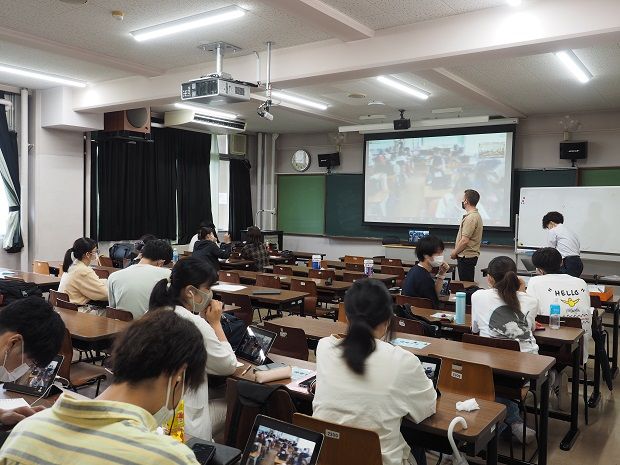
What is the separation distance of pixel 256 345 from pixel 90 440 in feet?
6.25

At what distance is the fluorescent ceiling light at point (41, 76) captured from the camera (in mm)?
6969

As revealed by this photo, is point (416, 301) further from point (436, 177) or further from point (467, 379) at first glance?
point (436, 177)

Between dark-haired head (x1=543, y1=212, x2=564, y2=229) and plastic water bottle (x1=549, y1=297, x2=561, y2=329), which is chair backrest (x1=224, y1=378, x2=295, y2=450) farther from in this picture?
dark-haired head (x1=543, y1=212, x2=564, y2=229)

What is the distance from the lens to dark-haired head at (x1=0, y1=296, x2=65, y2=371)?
1.72 metres

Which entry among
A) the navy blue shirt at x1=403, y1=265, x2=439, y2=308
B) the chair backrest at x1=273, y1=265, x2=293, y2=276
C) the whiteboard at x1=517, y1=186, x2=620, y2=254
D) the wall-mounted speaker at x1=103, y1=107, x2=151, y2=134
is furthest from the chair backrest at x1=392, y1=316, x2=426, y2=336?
the wall-mounted speaker at x1=103, y1=107, x2=151, y2=134

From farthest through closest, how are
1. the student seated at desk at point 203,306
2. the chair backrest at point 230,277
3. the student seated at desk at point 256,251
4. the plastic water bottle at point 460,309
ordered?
the student seated at desk at point 256,251
the chair backrest at point 230,277
the plastic water bottle at point 460,309
the student seated at desk at point 203,306

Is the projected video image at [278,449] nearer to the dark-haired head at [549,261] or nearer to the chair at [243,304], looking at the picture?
the dark-haired head at [549,261]

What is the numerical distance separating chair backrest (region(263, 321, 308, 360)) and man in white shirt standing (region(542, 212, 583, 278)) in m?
4.20

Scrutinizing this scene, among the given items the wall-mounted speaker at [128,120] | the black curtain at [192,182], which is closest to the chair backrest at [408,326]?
the wall-mounted speaker at [128,120]

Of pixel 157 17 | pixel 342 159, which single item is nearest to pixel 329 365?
pixel 157 17

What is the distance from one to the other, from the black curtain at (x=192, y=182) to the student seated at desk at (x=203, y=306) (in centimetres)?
809

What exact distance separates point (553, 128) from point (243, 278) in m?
6.00

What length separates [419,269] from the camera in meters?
4.55

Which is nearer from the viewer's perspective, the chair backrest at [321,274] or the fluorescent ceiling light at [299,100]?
the chair backrest at [321,274]
